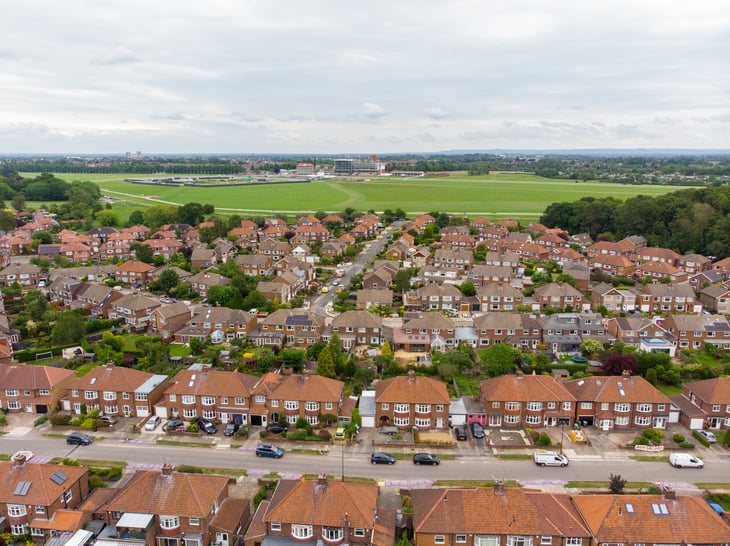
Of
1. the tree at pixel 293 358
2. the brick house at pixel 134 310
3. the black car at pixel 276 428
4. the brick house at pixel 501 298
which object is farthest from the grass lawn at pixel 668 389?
the brick house at pixel 134 310

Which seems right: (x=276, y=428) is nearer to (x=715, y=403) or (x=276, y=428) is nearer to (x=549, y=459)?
(x=549, y=459)

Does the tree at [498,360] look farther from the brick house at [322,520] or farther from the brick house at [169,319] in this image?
the brick house at [169,319]

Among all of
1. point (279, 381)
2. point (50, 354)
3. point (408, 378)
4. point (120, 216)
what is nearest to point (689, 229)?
point (408, 378)

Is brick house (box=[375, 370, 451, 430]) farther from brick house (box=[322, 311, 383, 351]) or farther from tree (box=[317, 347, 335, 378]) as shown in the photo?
brick house (box=[322, 311, 383, 351])

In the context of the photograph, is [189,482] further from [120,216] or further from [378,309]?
[120,216]

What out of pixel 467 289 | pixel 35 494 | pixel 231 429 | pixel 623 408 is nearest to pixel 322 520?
pixel 231 429
